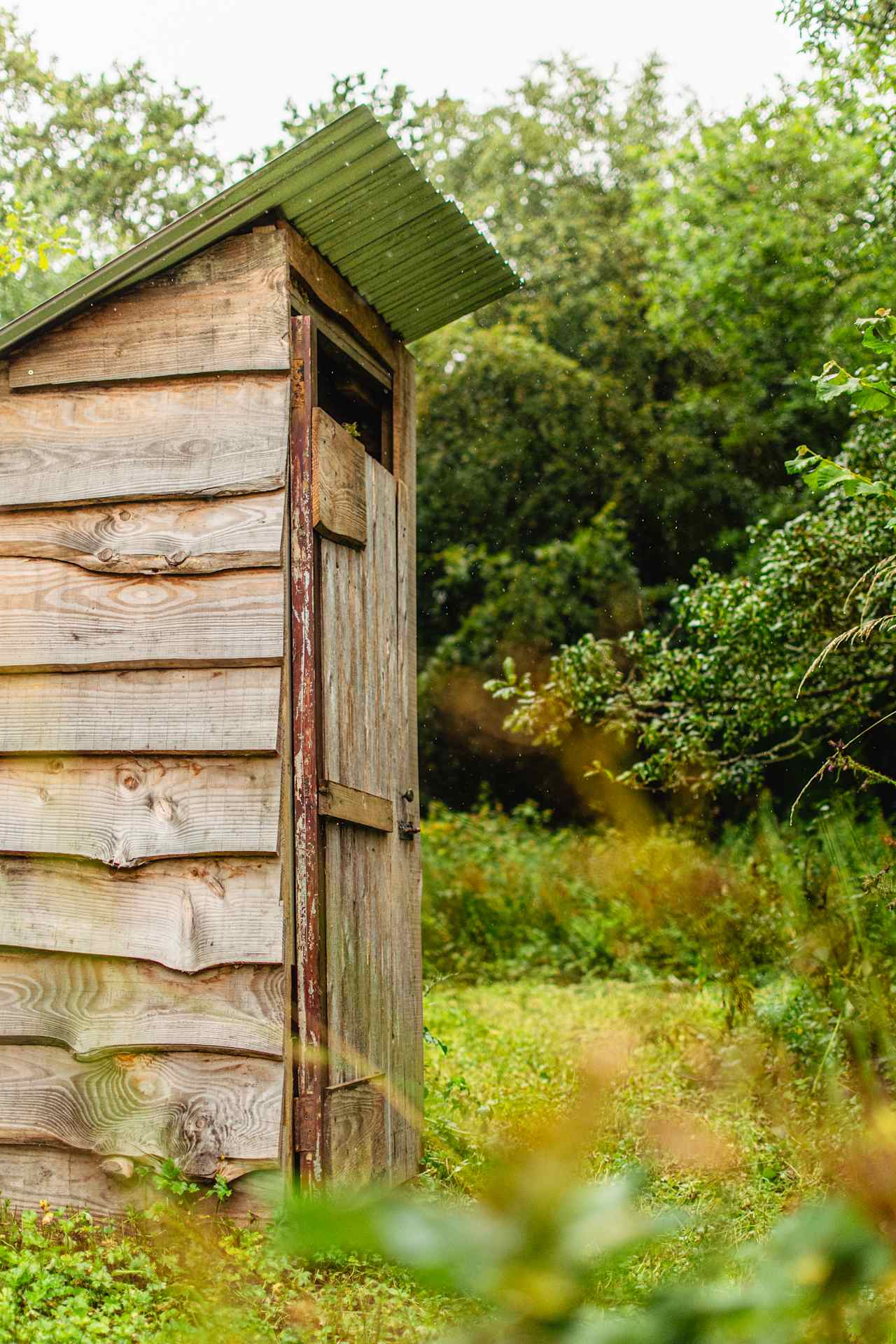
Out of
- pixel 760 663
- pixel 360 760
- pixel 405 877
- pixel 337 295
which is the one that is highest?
pixel 337 295

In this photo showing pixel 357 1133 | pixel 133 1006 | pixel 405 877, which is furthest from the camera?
pixel 405 877

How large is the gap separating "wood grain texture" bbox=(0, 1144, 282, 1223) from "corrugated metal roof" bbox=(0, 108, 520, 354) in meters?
2.48

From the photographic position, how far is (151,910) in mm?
Answer: 3344

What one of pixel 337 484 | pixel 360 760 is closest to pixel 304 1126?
pixel 360 760

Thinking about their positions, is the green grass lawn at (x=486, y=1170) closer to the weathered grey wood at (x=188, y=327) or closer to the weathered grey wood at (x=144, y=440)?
the weathered grey wood at (x=144, y=440)

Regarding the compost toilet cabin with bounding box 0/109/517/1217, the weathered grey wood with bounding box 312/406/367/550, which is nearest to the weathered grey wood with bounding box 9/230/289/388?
the compost toilet cabin with bounding box 0/109/517/1217

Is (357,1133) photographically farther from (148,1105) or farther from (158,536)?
(158,536)

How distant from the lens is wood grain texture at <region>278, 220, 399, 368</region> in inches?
144

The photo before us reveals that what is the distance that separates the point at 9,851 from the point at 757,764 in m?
4.44

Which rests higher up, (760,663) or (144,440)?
(760,663)

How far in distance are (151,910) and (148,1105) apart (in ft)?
1.79

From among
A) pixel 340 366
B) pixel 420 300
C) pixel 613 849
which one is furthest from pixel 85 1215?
pixel 613 849

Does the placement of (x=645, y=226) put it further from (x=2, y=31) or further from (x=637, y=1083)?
(x=637, y=1083)

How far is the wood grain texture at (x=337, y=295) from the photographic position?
3656 millimetres
